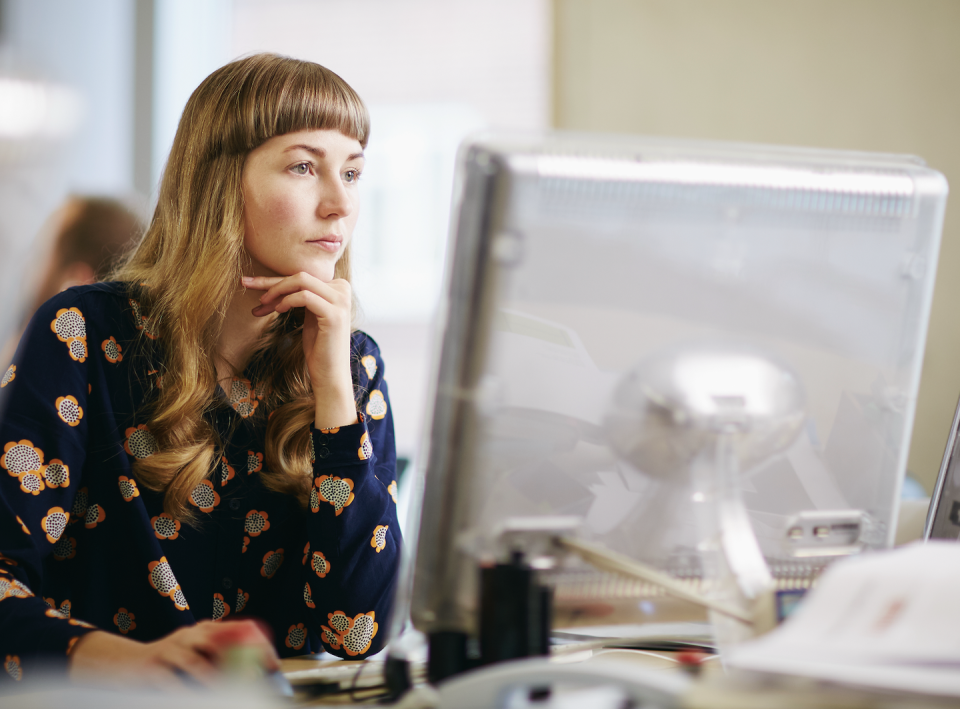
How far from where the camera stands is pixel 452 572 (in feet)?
2.00

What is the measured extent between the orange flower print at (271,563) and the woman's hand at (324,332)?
23cm

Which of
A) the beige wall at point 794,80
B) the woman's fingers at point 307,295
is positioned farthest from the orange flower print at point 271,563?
the beige wall at point 794,80

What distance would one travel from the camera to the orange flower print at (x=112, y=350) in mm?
1037

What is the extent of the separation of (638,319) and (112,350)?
742mm

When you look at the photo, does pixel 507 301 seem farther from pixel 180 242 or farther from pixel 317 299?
pixel 180 242

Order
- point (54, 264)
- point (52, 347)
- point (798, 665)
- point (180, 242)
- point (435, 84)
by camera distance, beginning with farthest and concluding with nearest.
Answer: point (435, 84), point (54, 264), point (180, 242), point (52, 347), point (798, 665)

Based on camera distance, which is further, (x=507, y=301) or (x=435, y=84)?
(x=435, y=84)

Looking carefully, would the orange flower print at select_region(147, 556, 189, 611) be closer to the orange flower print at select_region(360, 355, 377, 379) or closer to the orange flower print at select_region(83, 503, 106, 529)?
the orange flower print at select_region(83, 503, 106, 529)

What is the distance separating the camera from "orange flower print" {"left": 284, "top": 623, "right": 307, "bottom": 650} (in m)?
1.08

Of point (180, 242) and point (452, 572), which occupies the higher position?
point (180, 242)

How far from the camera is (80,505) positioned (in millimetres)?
1023

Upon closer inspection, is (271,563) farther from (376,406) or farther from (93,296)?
(93,296)

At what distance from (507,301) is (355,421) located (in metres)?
0.46

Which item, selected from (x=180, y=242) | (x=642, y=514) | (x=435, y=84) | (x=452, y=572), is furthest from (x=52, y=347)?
(x=435, y=84)
